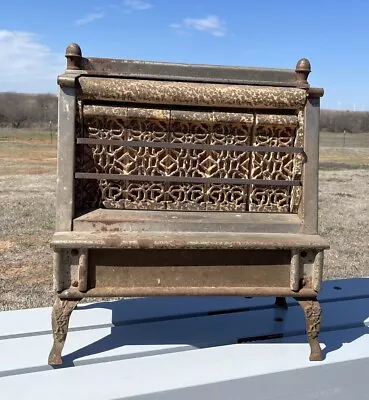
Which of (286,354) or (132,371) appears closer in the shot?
(132,371)

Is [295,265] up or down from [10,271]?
up

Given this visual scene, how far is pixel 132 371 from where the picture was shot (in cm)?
199

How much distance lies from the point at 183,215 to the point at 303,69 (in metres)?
0.76

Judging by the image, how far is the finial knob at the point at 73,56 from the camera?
196 cm

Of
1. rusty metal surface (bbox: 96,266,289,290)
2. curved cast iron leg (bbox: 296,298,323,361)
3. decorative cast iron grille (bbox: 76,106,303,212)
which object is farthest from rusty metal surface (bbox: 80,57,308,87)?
curved cast iron leg (bbox: 296,298,323,361)

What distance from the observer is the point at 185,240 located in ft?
6.47

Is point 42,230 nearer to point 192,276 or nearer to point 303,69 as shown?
point 192,276

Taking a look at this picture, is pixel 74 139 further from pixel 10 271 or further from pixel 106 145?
pixel 10 271

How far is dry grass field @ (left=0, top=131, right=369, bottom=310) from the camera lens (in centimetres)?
494

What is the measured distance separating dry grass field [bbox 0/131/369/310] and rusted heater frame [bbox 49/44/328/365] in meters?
2.65

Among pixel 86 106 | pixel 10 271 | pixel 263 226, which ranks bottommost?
pixel 10 271

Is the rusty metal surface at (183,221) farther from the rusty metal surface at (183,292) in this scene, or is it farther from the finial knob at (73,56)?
the finial knob at (73,56)

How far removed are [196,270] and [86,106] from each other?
29.8 inches

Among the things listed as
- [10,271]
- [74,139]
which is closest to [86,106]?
[74,139]
